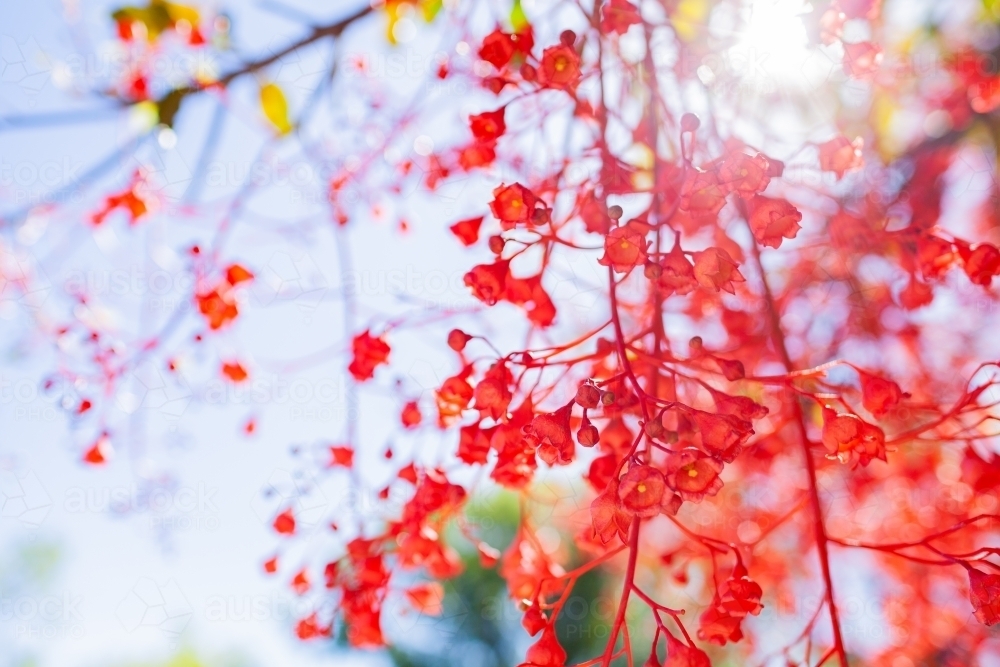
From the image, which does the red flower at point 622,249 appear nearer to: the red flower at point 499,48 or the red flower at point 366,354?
the red flower at point 499,48

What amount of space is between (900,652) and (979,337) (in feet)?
3.69

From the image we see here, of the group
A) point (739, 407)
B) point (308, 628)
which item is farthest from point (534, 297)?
point (308, 628)

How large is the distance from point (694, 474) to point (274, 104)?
4.26 feet

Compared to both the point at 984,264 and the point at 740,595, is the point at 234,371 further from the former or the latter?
the point at 984,264

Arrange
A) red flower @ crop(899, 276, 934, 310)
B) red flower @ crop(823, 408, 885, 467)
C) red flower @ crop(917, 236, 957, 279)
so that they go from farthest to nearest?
1. red flower @ crop(899, 276, 934, 310)
2. red flower @ crop(917, 236, 957, 279)
3. red flower @ crop(823, 408, 885, 467)

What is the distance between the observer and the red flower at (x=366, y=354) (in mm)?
1129

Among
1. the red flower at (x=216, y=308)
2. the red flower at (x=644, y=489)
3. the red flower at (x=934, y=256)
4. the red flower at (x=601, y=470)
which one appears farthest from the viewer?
the red flower at (x=216, y=308)

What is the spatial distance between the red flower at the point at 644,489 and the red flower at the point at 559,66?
0.47 meters

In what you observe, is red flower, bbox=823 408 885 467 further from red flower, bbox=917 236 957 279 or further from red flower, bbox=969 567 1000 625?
red flower, bbox=917 236 957 279

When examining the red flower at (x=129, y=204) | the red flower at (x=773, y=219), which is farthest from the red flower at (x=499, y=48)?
the red flower at (x=129, y=204)

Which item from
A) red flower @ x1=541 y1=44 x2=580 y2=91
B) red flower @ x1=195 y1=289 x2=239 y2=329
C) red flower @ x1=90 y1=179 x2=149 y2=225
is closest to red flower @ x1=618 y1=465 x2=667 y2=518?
red flower @ x1=541 y1=44 x2=580 y2=91

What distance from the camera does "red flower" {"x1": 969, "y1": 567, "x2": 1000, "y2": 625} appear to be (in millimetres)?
812

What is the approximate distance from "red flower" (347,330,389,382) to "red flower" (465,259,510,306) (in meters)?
0.24

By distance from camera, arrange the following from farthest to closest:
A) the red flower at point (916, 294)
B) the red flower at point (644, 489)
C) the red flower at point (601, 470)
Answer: the red flower at point (916, 294), the red flower at point (601, 470), the red flower at point (644, 489)
